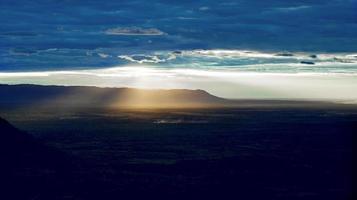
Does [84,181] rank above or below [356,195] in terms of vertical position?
below

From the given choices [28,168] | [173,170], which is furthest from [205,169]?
[28,168]

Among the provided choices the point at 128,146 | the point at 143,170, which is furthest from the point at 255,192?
the point at 128,146

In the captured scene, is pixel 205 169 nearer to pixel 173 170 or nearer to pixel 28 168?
pixel 173 170

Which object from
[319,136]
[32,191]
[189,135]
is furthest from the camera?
[189,135]

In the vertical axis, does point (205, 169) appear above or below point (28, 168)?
below

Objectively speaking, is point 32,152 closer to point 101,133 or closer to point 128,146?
point 128,146

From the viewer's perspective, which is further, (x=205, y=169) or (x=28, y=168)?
(x=205, y=169)

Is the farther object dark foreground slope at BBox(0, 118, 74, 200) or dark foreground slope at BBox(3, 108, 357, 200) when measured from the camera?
dark foreground slope at BBox(3, 108, 357, 200)

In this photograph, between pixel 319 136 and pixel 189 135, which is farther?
pixel 189 135

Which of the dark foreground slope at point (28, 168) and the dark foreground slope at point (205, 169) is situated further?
the dark foreground slope at point (205, 169)

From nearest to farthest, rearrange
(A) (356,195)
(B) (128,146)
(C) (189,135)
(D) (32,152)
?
(A) (356,195) → (D) (32,152) → (B) (128,146) → (C) (189,135)

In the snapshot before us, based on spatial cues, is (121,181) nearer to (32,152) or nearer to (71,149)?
(32,152)
